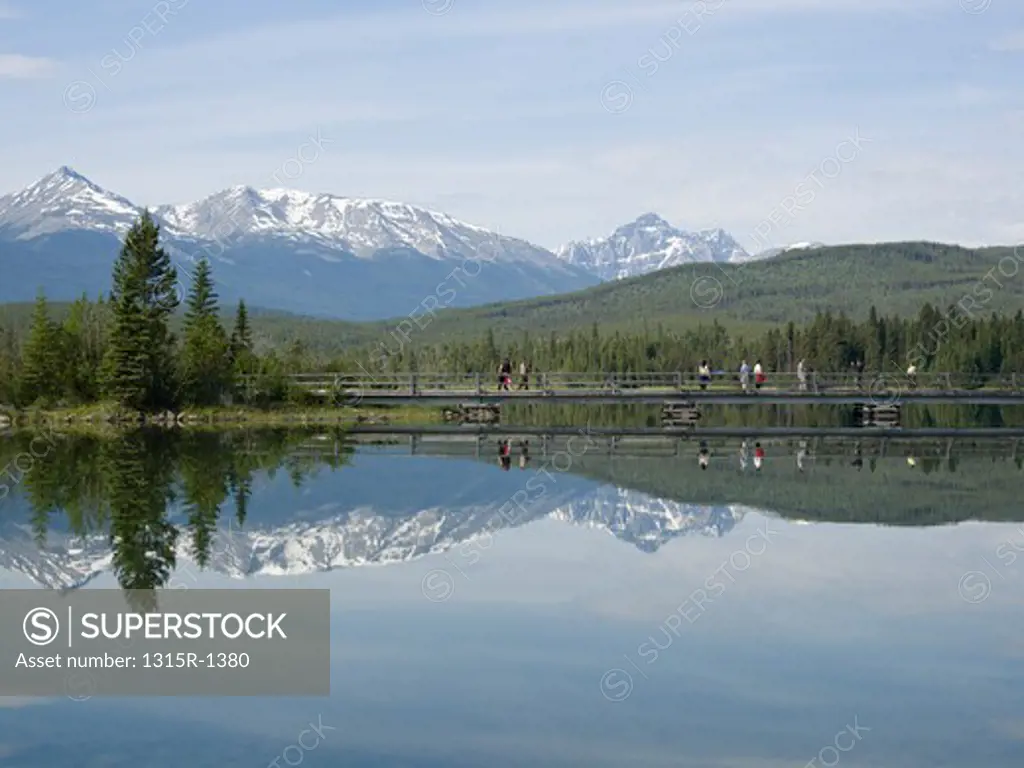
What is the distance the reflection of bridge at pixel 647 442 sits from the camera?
2457 inches

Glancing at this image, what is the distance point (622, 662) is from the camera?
798 inches

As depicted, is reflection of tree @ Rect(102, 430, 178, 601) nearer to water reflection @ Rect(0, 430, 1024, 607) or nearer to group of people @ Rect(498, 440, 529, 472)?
water reflection @ Rect(0, 430, 1024, 607)

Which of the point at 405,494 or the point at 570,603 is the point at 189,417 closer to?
the point at 405,494

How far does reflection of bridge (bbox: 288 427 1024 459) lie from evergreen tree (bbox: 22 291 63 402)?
2547cm

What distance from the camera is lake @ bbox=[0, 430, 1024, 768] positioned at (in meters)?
16.5

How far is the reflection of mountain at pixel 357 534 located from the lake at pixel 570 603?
14 cm

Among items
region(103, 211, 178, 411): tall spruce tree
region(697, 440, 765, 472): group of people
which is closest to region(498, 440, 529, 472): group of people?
region(697, 440, 765, 472): group of people

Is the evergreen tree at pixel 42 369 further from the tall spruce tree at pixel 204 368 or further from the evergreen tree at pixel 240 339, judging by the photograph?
the evergreen tree at pixel 240 339

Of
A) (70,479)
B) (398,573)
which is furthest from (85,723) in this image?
(70,479)

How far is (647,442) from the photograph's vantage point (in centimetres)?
6838

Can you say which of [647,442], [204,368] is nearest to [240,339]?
[204,368]

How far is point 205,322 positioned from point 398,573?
6948 centimetres

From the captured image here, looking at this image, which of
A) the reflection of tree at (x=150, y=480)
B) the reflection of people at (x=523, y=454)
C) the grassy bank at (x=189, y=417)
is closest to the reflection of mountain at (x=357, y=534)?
the reflection of tree at (x=150, y=480)

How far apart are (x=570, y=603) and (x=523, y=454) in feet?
119
